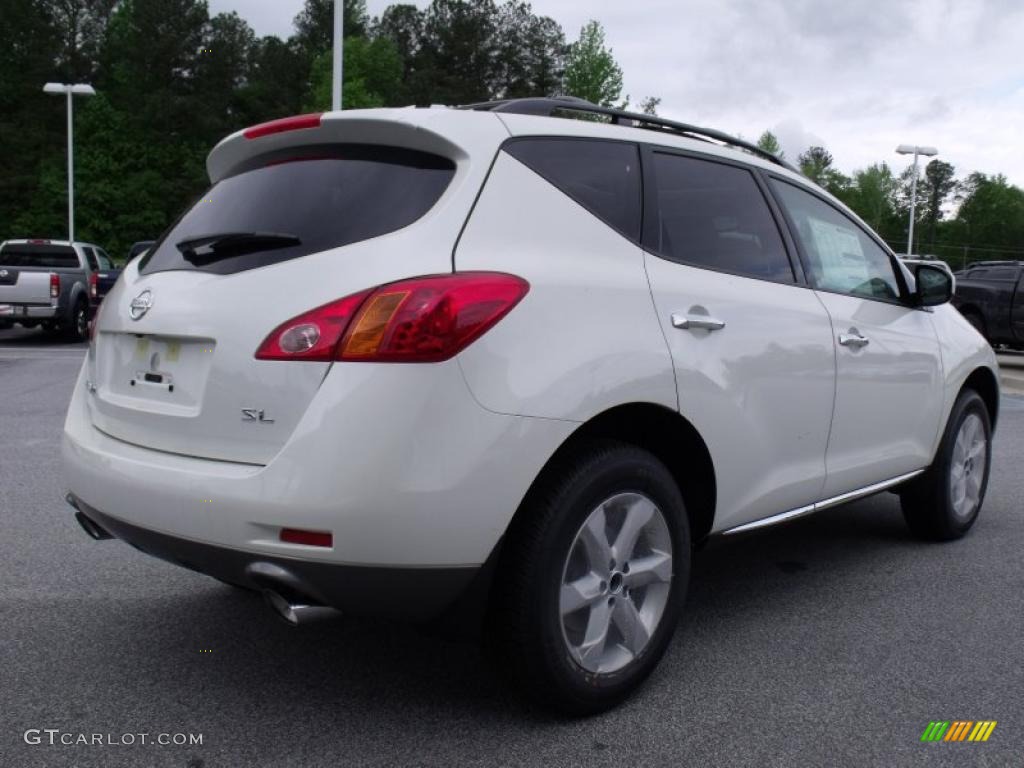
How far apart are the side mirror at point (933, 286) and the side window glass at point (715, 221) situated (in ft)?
3.63

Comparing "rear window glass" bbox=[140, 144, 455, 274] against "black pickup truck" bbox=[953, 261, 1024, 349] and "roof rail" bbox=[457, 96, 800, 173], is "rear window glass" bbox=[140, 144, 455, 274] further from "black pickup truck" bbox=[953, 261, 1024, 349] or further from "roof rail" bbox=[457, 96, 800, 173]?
"black pickup truck" bbox=[953, 261, 1024, 349]

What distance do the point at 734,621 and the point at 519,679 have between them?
4.29 ft

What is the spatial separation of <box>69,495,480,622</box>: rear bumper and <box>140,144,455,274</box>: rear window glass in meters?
0.78

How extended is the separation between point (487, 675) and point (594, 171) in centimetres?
161

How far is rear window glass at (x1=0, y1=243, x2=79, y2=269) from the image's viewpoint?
18.2 m

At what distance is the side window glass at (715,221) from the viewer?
3.32 metres

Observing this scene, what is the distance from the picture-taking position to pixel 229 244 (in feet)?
9.34

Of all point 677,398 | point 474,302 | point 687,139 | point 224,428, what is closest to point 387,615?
point 224,428

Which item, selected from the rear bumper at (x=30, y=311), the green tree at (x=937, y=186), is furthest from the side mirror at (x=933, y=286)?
the green tree at (x=937, y=186)

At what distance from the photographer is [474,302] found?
8.37ft

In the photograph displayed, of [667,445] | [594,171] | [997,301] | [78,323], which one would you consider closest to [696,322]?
[667,445]

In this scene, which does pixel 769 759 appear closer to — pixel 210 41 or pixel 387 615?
pixel 387 615

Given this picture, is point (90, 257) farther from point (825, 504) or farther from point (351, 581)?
point (351, 581)

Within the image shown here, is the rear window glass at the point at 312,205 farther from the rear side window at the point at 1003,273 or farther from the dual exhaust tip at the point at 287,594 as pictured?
the rear side window at the point at 1003,273
